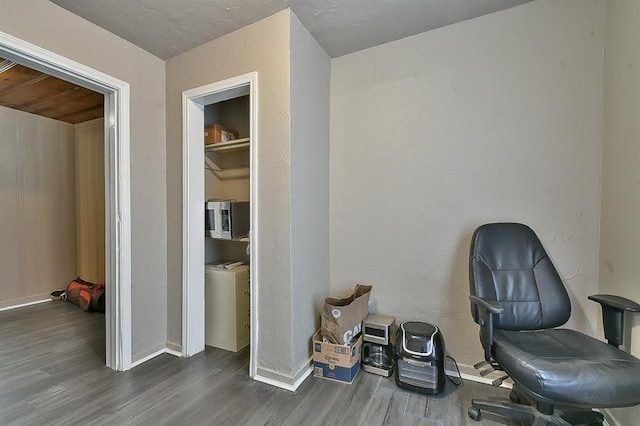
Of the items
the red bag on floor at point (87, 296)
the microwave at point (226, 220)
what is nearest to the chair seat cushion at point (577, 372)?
the microwave at point (226, 220)

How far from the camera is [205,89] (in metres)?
2.12

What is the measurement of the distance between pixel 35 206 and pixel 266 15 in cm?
406

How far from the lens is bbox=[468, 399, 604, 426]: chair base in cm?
133

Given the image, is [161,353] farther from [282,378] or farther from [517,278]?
[517,278]

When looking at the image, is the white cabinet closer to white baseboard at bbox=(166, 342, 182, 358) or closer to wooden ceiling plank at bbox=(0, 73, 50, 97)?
white baseboard at bbox=(166, 342, 182, 358)

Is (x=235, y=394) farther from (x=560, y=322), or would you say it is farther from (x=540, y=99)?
(x=540, y=99)

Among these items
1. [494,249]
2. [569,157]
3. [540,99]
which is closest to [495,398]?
[494,249]

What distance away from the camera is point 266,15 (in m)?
1.83

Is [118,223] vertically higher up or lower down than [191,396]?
higher up

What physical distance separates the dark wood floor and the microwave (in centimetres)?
101

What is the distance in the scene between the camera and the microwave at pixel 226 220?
7.93ft

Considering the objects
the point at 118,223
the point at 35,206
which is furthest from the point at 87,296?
the point at 118,223

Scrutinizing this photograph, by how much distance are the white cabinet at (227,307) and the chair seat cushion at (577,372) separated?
73.8 inches

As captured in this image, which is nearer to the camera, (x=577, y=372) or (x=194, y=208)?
(x=577, y=372)
